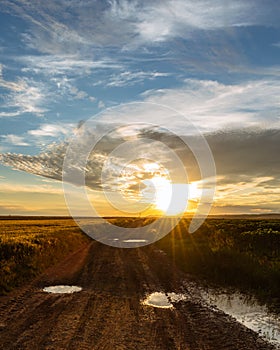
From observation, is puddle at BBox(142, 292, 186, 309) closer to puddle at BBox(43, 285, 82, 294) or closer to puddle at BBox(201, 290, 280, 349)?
puddle at BBox(201, 290, 280, 349)

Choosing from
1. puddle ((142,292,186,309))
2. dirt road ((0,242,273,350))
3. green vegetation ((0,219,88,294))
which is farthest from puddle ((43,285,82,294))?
puddle ((142,292,186,309))

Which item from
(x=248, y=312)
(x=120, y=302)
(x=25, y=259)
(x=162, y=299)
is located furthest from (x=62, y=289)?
(x=248, y=312)

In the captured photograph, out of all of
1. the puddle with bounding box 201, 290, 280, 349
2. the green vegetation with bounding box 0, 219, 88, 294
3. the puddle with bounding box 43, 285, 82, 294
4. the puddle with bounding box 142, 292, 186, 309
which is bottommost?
the puddle with bounding box 201, 290, 280, 349

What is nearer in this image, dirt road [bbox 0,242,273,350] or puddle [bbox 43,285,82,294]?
dirt road [bbox 0,242,273,350]

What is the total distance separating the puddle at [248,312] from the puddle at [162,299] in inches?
36.8

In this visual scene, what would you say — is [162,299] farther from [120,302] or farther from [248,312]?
[248,312]

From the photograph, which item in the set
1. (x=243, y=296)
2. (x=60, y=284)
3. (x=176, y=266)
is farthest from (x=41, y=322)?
(x=176, y=266)

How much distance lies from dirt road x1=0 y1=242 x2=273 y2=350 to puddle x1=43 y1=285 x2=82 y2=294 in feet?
0.93

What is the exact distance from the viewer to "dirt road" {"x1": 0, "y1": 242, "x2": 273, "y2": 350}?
26.0ft

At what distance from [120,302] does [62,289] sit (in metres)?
2.92

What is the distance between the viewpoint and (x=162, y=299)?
12.3m

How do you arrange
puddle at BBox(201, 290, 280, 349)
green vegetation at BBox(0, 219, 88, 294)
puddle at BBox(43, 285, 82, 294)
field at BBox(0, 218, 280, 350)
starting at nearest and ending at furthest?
field at BBox(0, 218, 280, 350), puddle at BBox(201, 290, 280, 349), puddle at BBox(43, 285, 82, 294), green vegetation at BBox(0, 219, 88, 294)

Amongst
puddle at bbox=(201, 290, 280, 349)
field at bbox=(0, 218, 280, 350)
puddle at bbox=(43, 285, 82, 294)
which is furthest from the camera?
puddle at bbox=(43, 285, 82, 294)

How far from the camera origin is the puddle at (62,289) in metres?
13.3
